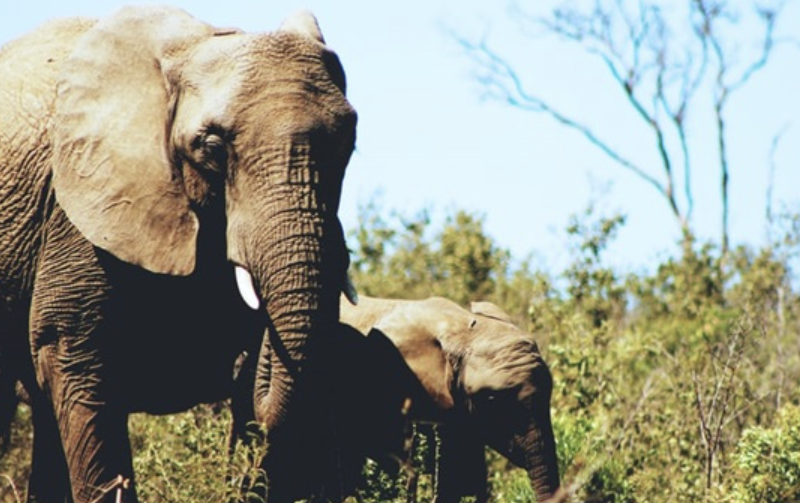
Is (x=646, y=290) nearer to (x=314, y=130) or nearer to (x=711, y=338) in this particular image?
(x=711, y=338)

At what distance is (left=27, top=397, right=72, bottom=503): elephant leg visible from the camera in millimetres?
7699

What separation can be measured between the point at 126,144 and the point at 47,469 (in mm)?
1783

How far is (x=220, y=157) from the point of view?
6305 millimetres

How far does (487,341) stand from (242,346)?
1406mm

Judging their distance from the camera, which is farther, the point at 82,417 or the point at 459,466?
the point at 459,466

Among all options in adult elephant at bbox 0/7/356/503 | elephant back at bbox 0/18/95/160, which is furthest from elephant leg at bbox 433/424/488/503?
elephant back at bbox 0/18/95/160

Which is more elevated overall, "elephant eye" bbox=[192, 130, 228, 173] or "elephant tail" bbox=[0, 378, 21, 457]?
"elephant eye" bbox=[192, 130, 228, 173]

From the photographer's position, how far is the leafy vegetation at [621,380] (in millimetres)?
7809

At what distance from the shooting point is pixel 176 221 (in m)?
6.47

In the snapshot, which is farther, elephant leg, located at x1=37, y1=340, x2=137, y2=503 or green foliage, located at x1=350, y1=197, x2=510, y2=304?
green foliage, located at x1=350, y1=197, x2=510, y2=304

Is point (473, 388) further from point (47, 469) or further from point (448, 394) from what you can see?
point (47, 469)

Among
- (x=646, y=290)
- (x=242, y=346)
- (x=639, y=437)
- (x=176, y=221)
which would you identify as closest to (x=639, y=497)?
(x=639, y=437)

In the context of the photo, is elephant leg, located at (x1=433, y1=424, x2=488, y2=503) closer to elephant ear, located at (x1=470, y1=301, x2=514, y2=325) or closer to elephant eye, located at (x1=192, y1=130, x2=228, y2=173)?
elephant ear, located at (x1=470, y1=301, x2=514, y2=325)

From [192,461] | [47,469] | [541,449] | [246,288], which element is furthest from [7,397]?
[541,449]
